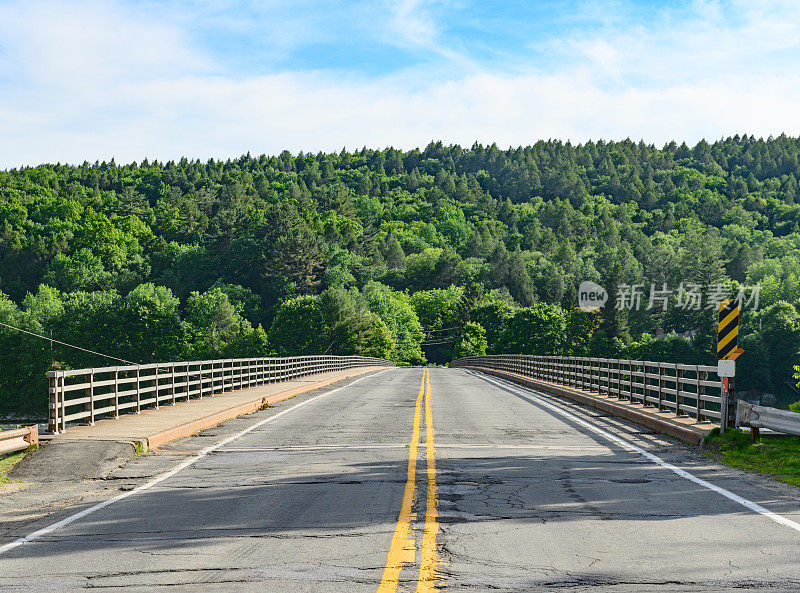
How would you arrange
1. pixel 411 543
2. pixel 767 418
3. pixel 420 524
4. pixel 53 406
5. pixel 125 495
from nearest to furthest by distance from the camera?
pixel 411 543, pixel 420 524, pixel 125 495, pixel 767 418, pixel 53 406

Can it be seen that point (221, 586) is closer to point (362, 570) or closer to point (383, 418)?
point (362, 570)

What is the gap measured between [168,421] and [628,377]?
706 inches

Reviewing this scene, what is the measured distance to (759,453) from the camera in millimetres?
13922

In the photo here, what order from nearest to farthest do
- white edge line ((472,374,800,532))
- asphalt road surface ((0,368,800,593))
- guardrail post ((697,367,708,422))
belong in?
asphalt road surface ((0,368,800,593)), white edge line ((472,374,800,532)), guardrail post ((697,367,708,422))

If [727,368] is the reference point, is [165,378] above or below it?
below

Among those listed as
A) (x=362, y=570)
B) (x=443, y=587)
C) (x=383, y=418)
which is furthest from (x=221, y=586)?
(x=383, y=418)

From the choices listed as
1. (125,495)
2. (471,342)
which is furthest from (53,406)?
(471,342)

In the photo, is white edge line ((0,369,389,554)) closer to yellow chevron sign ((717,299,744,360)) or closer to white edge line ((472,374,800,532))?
white edge line ((472,374,800,532))

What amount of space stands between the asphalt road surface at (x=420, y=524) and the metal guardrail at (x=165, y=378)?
205 centimetres

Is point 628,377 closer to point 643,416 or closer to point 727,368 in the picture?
point 643,416

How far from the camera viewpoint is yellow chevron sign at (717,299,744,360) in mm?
15438

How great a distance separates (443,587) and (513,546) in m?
1.53

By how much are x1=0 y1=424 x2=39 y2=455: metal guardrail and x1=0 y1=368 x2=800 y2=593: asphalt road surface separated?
194cm

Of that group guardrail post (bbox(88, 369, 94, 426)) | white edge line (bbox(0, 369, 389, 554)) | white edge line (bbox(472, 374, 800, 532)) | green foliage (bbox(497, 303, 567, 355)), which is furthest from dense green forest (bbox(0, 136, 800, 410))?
white edge line (bbox(472, 374, 800, 532))
